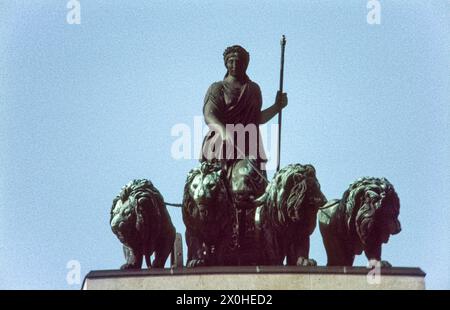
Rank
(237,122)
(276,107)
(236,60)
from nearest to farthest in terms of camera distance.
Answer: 1. (237,122)
2. (236,60)
3. (276,107)

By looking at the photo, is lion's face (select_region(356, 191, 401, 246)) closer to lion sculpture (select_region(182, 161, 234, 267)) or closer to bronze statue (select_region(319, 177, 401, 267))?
bronze statue (select_region(319, 177, 401, 267))

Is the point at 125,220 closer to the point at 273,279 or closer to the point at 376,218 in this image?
the point at 273,279

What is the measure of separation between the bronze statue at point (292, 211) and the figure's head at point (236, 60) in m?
4.00

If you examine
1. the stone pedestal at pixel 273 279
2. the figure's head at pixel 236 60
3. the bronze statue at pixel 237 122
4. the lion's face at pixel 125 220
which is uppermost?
the figure's head at pixel 236 60

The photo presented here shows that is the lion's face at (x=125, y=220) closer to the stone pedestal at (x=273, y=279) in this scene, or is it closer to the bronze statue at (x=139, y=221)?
the bronze statue at (x=139, y=221)

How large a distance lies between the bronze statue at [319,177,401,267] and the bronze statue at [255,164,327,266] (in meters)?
0.50

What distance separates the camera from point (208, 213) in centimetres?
5669

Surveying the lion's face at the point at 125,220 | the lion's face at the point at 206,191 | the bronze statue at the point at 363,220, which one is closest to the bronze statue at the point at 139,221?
the lion's face at the point at 125,220

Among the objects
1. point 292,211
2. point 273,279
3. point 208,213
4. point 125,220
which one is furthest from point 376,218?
point 125,220

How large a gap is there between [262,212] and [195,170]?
65.1 inches

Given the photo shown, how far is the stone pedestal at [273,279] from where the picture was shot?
183ft

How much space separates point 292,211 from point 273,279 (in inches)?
56.7

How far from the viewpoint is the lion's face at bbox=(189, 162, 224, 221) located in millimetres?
56562
